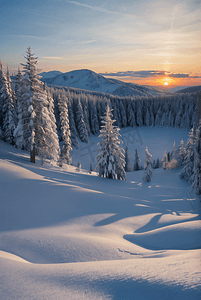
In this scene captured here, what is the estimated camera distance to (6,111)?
31766 millimetres

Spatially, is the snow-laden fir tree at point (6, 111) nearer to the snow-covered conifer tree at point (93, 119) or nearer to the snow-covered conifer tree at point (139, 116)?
the snow-covered conifer tree at point (93, 119)

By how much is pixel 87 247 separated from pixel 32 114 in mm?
15001

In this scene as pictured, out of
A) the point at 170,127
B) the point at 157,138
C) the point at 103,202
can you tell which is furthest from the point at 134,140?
the point at 103,202

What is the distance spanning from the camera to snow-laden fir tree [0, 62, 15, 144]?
30078mm

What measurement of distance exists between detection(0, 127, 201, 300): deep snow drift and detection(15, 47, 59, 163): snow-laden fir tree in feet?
22.9

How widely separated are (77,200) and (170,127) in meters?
88.8

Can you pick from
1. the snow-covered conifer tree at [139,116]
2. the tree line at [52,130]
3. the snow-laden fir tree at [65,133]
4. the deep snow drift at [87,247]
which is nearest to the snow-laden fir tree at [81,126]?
the tree line at [52,130]

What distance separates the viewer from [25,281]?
2639 millimetres

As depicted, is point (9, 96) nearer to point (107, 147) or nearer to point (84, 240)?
point (107, 147)

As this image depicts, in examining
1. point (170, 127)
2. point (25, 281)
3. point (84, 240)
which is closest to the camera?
point (25, 281)

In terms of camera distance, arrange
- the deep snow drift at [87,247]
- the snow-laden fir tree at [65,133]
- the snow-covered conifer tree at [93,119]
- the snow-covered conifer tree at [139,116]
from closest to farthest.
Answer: the deep snow drift at [87,247]
the snow-laden fir tree at [65,133]
the snow-covered conifer tree at [93,119]
the snow-covered conifer tree at [139,116]

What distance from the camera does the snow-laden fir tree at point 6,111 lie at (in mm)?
30078

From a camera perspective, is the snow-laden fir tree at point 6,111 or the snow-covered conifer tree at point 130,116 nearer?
the snow-laden fir tree at point 6,111

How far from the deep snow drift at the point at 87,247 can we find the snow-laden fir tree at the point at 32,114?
22.9 feet
